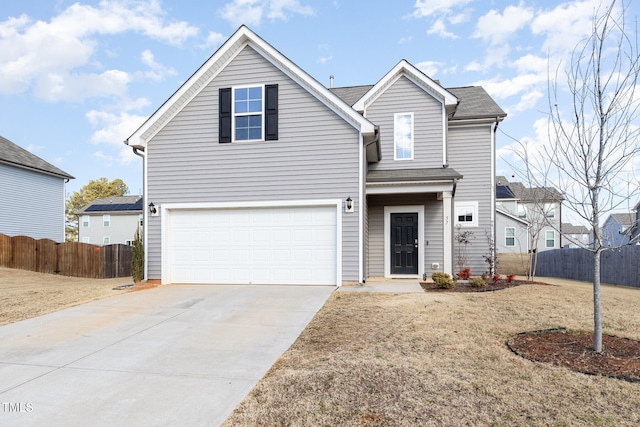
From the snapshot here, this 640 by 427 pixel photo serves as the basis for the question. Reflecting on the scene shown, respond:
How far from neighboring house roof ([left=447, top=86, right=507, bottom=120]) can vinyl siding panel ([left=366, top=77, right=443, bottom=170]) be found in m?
1.17

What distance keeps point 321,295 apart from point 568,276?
1619 cm

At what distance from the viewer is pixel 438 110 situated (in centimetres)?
1337

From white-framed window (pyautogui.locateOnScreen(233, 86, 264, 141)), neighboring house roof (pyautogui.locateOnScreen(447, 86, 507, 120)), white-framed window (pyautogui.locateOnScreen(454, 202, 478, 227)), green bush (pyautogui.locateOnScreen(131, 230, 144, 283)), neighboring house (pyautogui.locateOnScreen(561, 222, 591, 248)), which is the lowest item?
green bush (pyautogui.locateOnScreen(131, 230, 144, 283))

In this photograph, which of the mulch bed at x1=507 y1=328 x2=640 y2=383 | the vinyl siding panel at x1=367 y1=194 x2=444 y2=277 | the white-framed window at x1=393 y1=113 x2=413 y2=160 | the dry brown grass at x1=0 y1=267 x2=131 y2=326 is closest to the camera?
the mulch bed at x1=507 y1=328 x2=640 y2=383

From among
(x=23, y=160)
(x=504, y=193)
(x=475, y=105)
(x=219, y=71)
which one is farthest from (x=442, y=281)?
(x=504, y=193)

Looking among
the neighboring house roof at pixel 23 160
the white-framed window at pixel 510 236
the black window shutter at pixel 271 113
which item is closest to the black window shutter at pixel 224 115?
the black window shutter at pixel 271 113

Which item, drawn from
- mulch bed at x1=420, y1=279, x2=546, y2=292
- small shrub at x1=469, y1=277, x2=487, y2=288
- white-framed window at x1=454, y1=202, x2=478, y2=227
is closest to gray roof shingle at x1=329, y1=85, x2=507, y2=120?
white-framed window at x1=454, y1=202, x2=478, y2=227

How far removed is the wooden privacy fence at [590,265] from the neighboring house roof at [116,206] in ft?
98.5

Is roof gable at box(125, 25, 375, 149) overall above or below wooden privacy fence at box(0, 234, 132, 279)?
above

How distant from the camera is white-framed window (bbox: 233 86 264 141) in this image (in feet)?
37.2

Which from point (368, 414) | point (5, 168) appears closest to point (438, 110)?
point (368, 414)

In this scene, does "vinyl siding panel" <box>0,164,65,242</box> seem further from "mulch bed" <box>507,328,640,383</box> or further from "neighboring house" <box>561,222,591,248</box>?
"neighboring house" <box>561,222,591,248</box>

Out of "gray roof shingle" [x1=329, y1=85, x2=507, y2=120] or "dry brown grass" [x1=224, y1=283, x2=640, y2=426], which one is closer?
"dry brown grass" [x1=224, y1=283, x2=640, y2=426]

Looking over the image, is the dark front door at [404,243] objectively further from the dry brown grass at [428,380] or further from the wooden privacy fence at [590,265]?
the wooden privacy fence at [590,265]
